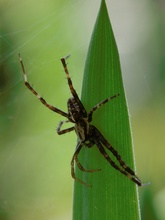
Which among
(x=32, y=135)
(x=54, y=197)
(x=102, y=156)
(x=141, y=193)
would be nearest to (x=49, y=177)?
(x=54, y=197)

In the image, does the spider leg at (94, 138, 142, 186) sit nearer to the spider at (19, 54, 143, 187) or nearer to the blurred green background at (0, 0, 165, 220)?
the spider at (19, 54, 143, 187)

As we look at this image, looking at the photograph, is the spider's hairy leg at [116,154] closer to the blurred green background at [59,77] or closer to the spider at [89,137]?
the spider at [89,137]

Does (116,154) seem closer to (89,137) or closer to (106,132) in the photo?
(106,132)

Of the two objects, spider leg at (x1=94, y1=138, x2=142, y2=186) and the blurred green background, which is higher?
the blurred green background

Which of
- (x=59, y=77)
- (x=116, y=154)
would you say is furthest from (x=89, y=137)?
(x=59, y=77)

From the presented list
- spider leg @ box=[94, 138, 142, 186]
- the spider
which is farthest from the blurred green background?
spider leg @ box=[94, 138, 142, 186]

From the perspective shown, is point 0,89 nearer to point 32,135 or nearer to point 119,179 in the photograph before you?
point 32,135

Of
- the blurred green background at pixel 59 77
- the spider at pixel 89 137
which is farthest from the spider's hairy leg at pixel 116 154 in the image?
the blurred green background at pixel 59 77
